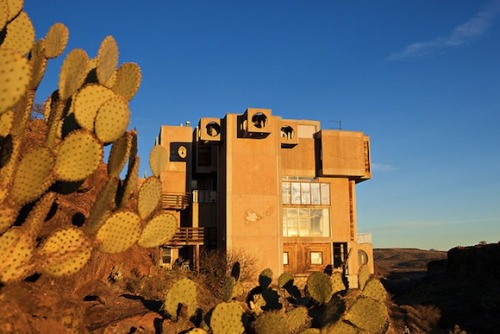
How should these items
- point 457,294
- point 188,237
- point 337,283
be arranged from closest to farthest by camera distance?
point 337,283 → point 188,237 → point 457,294

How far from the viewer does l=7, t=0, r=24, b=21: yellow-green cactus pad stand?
6062 millimetres

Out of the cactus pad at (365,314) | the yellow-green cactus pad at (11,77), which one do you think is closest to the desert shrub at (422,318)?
the cactus pad at (365,314)

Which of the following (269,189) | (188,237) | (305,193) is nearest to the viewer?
(188,237)

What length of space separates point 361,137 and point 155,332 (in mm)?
28366

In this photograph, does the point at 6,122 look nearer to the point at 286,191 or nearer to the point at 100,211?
the point at 100,211

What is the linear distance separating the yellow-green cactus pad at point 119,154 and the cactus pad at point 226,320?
2166 mm

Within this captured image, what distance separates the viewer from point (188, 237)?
30156 millimetres

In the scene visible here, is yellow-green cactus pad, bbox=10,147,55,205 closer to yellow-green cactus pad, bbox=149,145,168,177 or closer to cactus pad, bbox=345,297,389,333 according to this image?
yellow-green cactus pad, bbox=149,145,168,177

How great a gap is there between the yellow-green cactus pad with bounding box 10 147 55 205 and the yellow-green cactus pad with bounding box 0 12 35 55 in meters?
1.43

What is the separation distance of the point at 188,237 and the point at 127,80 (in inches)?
949

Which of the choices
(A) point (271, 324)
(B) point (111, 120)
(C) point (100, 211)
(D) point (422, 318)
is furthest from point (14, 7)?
(D) point (422, 318)

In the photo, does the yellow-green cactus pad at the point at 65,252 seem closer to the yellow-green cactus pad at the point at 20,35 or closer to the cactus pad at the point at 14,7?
the yellow-green cactus pad at the point at 20,35

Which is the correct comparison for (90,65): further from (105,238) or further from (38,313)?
(38,313)

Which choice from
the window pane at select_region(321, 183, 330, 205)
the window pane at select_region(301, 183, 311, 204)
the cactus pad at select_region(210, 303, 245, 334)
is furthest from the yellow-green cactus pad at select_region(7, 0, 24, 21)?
the window pane at select_region(321, 183, 330, 205)
